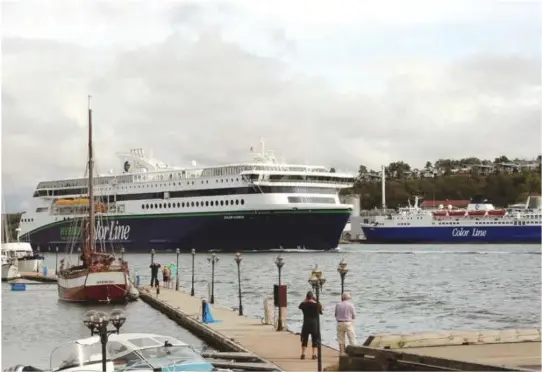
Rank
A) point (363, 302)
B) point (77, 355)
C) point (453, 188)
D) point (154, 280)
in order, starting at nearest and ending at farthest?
point (77, 355)
point (363, 302)
point (154, 280)
point (453, 188)

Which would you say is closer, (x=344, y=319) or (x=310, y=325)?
(x=310, y=325)

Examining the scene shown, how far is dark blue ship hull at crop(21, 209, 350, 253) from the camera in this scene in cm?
8094

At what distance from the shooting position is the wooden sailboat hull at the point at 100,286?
3522cm

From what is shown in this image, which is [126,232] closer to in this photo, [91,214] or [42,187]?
[42,187]

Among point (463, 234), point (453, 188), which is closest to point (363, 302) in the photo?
point (463, 234)

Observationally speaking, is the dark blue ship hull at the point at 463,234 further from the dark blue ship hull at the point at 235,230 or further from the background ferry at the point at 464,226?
the dark blue ship hull at the point at 235,230

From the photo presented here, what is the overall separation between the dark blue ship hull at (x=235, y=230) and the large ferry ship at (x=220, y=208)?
0.09m

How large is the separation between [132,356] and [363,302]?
21862 millimetres

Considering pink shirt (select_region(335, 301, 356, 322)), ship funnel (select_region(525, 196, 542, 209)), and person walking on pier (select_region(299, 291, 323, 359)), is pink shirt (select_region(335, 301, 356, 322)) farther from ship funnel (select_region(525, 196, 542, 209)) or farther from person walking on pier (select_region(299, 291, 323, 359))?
ship funnel (select_region(525, 196, 542, 209))

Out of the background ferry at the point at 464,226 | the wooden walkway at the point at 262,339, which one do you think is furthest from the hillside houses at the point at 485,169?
the wooden walkway at the point at 262,339

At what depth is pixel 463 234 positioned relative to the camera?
11631 centimetres

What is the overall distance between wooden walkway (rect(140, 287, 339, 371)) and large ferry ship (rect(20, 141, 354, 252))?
51.1m

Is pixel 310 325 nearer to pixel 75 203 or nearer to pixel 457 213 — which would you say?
pixel 75 203

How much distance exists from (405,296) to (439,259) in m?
35.5
